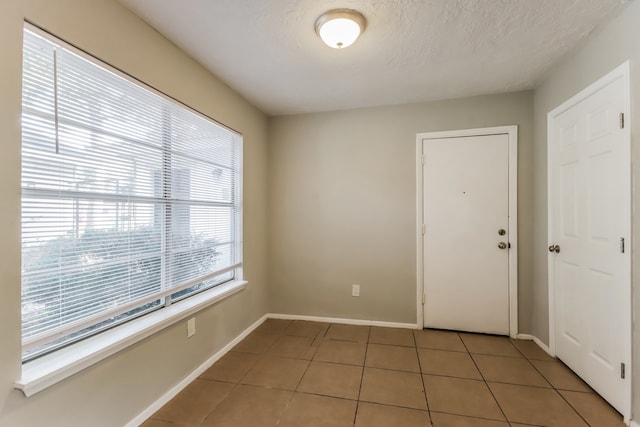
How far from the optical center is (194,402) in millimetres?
1880

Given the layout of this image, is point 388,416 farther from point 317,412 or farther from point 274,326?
point 274,326

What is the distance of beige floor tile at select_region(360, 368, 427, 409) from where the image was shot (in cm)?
189

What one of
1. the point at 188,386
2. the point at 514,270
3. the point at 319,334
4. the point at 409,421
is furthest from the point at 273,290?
the point at 514,270

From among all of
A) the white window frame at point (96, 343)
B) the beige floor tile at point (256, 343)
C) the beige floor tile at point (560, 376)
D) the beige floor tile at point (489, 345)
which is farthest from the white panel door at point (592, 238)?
the white window frame at point (96, 343)

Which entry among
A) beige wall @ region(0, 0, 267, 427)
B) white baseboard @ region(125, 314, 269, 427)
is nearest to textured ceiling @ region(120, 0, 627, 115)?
beige wall @ region(0, 0, 267, 427)

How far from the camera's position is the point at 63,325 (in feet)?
4.38

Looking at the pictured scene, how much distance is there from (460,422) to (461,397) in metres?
0.26

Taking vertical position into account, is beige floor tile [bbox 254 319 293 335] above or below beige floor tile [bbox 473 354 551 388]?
below

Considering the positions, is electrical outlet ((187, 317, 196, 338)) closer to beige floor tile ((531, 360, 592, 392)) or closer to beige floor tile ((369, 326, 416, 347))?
beige floor tile ((369, 326, 416, 347))

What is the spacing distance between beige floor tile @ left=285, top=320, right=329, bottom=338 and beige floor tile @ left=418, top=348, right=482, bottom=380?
3.31 ft

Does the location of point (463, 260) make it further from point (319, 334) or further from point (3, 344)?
point (3, 344)

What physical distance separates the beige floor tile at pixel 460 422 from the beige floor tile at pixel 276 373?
945 mm

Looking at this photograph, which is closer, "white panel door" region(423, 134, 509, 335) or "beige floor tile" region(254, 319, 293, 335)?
"white panel door" region(423, 134, 509, 335)

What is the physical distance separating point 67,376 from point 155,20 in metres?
1.95
